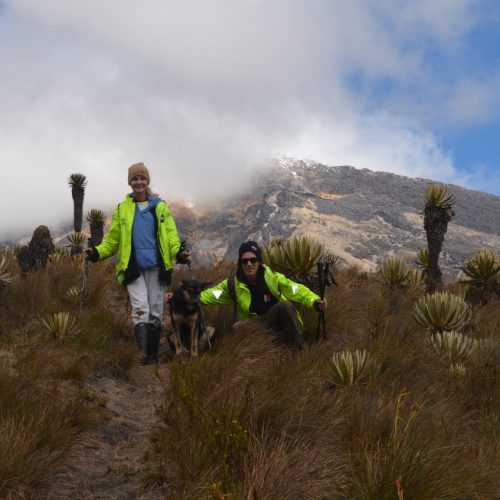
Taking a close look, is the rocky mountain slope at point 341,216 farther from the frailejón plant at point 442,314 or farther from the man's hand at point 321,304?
the man's hand at point 321,304

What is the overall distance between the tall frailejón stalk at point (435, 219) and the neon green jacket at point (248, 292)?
18.8 ft

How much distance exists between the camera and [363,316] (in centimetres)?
763

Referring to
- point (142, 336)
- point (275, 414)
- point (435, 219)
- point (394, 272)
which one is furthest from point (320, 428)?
point (435, 219)

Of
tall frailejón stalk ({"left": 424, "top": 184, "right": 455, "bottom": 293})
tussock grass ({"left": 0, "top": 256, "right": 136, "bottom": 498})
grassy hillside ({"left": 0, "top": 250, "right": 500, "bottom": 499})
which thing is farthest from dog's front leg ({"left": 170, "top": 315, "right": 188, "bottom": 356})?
tall frailejón stalk ({"left": 424, "top": 184, "right": 455, "bottom": 293})

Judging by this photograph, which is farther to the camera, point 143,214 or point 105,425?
point 143,214

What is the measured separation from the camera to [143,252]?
614 cm

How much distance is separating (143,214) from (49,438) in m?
3.44

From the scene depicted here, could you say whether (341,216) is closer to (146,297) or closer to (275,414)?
(146,297)

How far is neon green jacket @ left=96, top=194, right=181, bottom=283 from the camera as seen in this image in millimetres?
6148

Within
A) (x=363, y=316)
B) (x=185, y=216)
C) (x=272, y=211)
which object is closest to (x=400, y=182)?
(x=272, y=211)

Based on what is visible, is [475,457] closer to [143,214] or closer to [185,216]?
[143,214]

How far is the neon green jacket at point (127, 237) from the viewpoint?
6148 mm

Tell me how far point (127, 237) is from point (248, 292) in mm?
1704

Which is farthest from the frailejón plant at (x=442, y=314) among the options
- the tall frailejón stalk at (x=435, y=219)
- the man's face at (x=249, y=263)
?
the tall frailejón stalk at (x=435, y=219)
